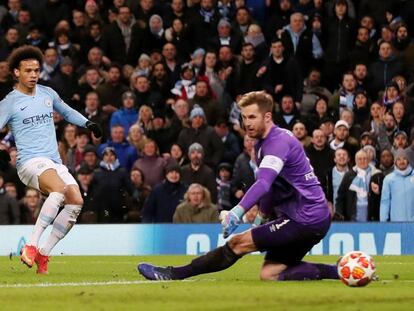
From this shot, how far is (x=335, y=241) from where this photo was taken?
19781mm

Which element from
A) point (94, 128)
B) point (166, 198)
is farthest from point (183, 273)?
point (166, 198)

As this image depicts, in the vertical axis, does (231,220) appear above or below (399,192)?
below

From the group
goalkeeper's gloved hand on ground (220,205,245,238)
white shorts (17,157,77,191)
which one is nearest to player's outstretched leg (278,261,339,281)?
goalkeeper's gloved hand on ground (220,205,245,238)

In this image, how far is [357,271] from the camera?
10812 millimetres

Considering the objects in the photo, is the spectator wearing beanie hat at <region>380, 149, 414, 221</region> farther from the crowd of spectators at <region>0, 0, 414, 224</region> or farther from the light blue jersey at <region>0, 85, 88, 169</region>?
the light blue jersey at <region>0, 85, 88, 169</region>

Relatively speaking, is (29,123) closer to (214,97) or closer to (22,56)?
(22,56)

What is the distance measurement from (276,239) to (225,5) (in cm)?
1380

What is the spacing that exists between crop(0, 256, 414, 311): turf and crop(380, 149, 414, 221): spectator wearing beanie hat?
18.8ft

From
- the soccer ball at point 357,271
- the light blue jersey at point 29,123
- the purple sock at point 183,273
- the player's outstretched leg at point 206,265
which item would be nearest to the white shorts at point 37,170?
the light blue jersey at point 29,123

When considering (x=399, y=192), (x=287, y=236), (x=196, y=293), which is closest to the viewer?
(x=196, y=293)

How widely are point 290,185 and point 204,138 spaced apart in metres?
10.1

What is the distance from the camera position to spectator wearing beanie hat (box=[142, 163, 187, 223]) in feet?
67.8

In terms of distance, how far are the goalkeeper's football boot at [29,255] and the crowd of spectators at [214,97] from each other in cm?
741

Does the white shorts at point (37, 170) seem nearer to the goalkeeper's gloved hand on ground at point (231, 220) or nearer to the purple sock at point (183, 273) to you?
the purple sock at point (183, 273)
